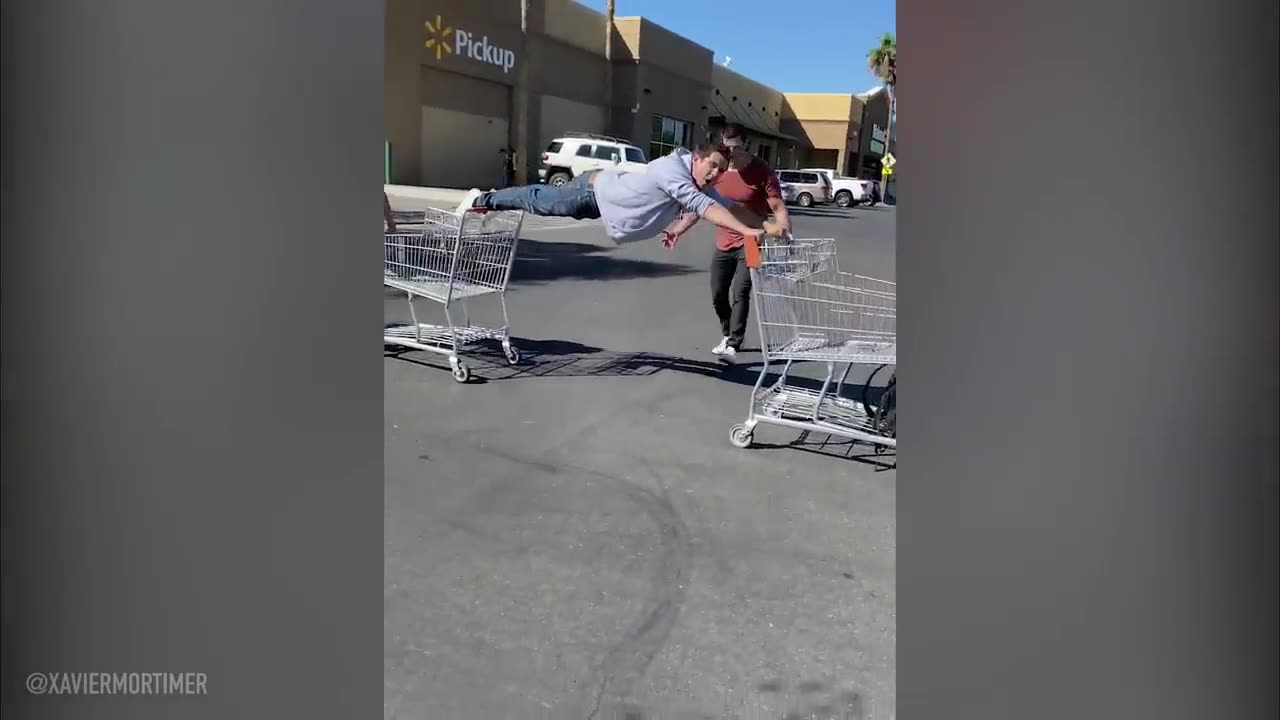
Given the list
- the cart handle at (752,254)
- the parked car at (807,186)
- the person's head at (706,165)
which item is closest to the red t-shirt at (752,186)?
the person's head at (706,165)

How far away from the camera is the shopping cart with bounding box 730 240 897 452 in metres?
4.16

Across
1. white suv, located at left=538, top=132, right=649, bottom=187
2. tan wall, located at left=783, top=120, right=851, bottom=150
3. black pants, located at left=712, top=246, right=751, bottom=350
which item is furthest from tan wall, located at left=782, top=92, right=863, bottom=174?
black pants, located at left=712, top=246, right=751, bottom=350

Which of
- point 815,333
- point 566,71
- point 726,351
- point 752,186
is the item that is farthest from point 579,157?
point 815,333

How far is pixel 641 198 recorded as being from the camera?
488 cm

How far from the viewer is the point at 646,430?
4.65 meters

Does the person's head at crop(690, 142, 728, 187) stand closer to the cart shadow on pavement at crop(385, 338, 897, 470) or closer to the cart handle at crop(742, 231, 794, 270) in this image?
the cart handle at crop(742, 231, 794, 270)

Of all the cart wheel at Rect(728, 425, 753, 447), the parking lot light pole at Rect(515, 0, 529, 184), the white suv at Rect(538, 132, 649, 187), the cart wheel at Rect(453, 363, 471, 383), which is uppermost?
the parking lot light pole at Rect(515, 0, 529, 184)
